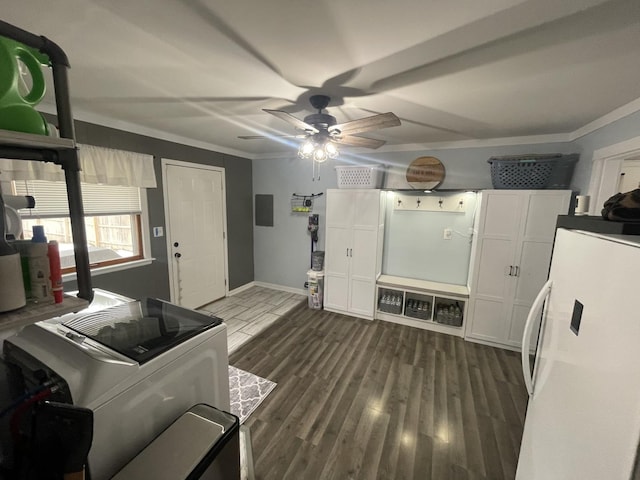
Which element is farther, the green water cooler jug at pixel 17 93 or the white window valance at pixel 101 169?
the white window valance at pixel 101 169

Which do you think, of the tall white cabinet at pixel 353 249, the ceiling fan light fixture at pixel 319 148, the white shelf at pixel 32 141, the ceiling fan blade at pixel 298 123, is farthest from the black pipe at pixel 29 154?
the tall white cabinet at pixel 353 249

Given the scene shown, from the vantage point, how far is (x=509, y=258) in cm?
291

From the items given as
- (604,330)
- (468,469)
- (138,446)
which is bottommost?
(468,469)

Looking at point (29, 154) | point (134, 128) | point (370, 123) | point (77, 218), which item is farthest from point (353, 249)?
point (29, 154)

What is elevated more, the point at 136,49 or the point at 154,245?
the point at 136,49

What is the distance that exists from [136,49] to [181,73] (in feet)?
0.91

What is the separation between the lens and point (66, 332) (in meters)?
0.97

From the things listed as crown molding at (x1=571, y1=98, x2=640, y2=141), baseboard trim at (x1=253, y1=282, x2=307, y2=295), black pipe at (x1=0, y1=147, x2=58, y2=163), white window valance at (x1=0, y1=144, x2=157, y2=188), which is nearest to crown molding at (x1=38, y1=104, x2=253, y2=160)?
white window valance at (x1=0, y1=144, x2=157, y2=188)

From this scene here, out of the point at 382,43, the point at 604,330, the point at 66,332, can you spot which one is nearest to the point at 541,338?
the point at 604,330

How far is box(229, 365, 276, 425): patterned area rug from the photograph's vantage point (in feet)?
6.84

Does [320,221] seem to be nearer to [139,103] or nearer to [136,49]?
[139,103]

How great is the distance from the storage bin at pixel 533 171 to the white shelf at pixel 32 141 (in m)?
3.40

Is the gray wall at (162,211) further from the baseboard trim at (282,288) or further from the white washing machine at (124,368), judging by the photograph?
the white washing machine at (124,368)

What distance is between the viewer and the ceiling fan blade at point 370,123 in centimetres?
166
